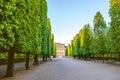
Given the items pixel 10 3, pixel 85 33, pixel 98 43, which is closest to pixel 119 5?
pixel 98 43

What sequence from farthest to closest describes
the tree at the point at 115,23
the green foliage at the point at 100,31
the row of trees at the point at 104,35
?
the green foliage at the point at 100,31 → the row of trees at the point at 104,35 → the tree at the point at 115,23

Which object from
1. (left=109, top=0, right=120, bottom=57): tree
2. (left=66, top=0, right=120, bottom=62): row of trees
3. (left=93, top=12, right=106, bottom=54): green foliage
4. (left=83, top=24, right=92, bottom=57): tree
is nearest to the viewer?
(left=109, top=0, right=120, bottom=57): tree

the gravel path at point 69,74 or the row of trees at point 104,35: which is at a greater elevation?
the row of trees at point 104,35

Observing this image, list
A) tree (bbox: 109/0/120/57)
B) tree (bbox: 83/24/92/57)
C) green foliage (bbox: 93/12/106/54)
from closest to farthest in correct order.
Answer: tree (bbox: 109/0/120/57), green foliage (bbox: 93/12/106/54), tree (bbox: 83/24/92/57)

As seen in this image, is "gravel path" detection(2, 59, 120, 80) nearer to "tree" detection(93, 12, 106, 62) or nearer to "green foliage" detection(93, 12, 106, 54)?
"green foliage" detection(93, 12, 106, 54)

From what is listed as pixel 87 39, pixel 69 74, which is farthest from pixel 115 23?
pixel 87 39

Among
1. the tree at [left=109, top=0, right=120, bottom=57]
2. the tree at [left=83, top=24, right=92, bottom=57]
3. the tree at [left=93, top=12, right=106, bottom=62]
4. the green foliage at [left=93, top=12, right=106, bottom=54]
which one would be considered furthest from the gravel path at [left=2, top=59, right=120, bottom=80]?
the tree at [left=83, top=24, right=92, bottom=57]

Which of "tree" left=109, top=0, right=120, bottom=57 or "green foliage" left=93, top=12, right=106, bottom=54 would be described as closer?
"tree" left=109, top=0, right=120, bottom=57

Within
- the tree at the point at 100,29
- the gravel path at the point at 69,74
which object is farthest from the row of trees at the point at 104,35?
the gravel path at the point at 69,74

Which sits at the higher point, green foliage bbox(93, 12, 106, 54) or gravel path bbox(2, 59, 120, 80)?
green foliage bbox(93, 12, 106, 54)

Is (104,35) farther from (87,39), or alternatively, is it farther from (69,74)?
(69,74)

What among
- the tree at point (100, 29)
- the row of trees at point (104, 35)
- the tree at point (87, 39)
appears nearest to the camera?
the row of trees at point (104, 35)

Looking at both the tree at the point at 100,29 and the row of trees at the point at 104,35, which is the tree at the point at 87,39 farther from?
the tree at the point at 100,29

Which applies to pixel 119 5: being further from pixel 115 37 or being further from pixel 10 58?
pixel 10 58
